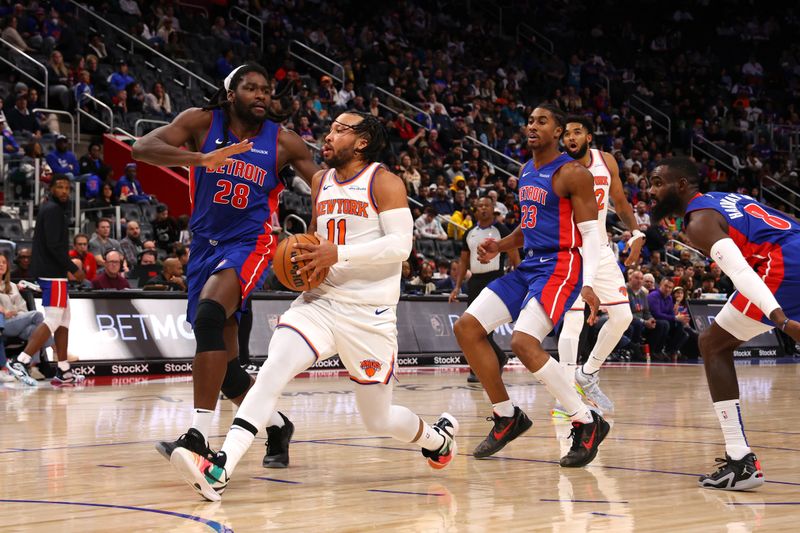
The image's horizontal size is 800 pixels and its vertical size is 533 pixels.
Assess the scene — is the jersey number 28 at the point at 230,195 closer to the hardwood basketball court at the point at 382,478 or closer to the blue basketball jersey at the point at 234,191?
the blue basketball jersey at the point at 234,191

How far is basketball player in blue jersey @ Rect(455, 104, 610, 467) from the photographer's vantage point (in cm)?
649

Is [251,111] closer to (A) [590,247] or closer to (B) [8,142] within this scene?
(A) [590,247]

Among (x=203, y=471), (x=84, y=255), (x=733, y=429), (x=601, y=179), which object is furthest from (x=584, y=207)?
(x=84, y=255)

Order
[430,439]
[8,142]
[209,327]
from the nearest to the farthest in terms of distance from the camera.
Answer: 1. [209,327]
2. [430,439]
3. [8,142]

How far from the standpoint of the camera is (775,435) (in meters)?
7.79

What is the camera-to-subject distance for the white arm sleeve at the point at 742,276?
5.15 meters

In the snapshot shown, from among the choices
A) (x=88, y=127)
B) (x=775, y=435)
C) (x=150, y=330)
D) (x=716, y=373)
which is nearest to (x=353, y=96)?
(x=88, y=127)

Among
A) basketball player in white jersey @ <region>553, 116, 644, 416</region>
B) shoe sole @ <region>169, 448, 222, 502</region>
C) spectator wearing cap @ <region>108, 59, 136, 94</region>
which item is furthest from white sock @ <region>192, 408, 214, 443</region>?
spectator wearing cap @ <region>108, 59, 136, 94</region>

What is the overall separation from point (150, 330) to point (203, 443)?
8.82 metres

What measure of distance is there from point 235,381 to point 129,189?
38.7 ft

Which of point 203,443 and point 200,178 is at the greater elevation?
point 200,178

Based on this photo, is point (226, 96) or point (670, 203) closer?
point (670, 203)

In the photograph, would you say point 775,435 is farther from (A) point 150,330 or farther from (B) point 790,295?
(A) point 150,330

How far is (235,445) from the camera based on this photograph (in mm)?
5051
